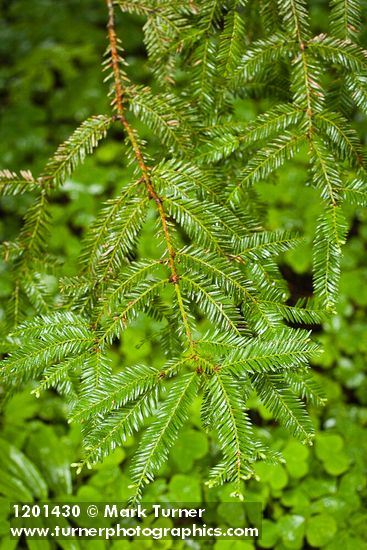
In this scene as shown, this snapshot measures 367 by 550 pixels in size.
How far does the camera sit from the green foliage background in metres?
2.01

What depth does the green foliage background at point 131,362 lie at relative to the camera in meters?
2.01

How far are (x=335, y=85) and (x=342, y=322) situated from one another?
5.23ft

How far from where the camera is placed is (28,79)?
3.49 metres

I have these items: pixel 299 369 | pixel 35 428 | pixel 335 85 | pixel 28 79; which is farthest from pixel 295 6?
pixel 28 79

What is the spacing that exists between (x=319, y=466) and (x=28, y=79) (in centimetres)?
308

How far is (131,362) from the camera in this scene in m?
2.54

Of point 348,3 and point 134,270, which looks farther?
point 348,3

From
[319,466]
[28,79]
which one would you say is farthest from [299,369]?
[28,79]

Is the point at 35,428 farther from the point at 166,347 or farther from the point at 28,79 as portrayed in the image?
the point at 28,79

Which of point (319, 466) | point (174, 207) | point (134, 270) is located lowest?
point (319, 466)

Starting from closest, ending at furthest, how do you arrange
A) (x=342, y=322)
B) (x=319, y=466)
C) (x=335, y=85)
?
1. (x=335, y=85)
2. (x=319, y=466)
3. (x=342, y=322)

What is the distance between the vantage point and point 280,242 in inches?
44.7

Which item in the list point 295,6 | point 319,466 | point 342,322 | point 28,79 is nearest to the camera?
point 295,6

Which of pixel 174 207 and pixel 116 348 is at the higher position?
pixel 174 207
